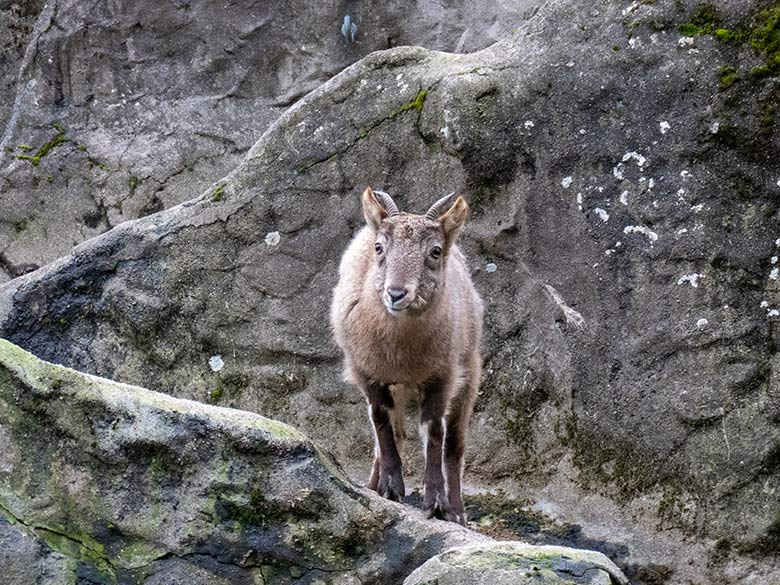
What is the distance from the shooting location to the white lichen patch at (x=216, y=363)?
27.9 feet

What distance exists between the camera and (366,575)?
18.9 ft

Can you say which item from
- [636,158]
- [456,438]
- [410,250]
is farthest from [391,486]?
[636,158]

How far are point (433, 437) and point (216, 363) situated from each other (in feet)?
6.38

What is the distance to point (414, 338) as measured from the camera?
23.5ft

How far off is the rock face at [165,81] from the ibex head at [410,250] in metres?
4.36

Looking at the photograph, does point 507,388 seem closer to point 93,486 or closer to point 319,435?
point 319,435

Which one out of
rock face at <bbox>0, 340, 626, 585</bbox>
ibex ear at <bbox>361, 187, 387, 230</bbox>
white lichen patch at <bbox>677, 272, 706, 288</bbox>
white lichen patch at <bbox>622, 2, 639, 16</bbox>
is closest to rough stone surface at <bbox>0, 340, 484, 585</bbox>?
rock face at <bbox>0, 340, 626, 585</bbox>

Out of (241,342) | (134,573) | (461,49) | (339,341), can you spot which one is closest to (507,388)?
(339,341)

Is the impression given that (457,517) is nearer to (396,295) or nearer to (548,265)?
(396,295)

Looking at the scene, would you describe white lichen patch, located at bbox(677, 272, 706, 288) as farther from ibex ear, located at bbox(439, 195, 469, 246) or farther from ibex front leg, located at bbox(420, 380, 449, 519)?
ibex front leg, located at bbox(420, 380, 449, 519)

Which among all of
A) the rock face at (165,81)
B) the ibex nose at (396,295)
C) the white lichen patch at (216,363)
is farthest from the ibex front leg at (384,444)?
the rock face at (165,81)

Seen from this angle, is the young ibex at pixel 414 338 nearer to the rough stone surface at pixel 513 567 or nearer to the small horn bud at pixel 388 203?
the small horn bud at pixel 388 203

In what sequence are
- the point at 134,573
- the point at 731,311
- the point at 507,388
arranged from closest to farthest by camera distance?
the point at 134,573, the point at 731,311, the point at 507,388

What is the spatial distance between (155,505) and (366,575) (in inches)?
39.2
